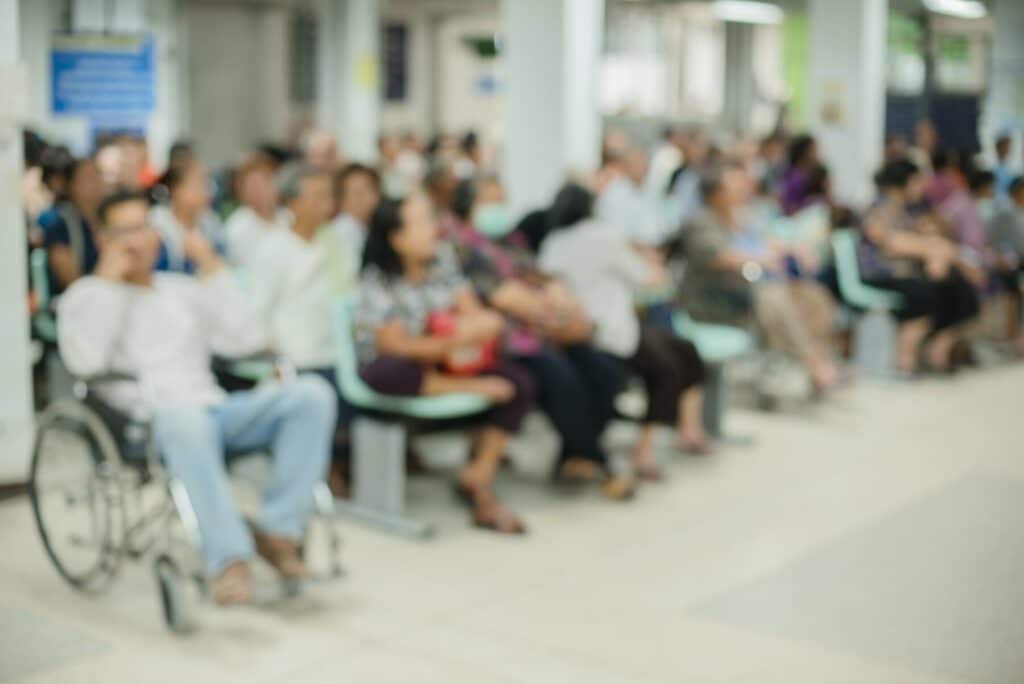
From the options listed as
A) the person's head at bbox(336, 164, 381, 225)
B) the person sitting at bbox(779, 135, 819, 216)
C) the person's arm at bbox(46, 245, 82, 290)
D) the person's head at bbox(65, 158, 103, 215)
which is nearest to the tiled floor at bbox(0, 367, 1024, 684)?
the person's arm at bbox(46, 245, 82, 290)

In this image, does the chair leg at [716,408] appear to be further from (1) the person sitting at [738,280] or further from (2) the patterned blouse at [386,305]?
(2) the patterned blouse at [386,305]

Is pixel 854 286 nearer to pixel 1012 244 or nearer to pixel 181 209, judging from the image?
pixel 1012 244

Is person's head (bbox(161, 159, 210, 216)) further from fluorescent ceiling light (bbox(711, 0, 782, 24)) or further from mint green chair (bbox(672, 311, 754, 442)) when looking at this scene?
fluorescent ceiling light (bbox(711, 0, 782, 24))

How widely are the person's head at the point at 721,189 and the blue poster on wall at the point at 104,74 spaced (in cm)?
316

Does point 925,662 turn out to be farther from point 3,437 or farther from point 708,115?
point 708,115

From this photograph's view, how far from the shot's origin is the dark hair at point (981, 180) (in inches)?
369

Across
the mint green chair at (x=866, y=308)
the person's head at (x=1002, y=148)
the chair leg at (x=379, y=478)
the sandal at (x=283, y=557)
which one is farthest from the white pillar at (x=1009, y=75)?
the sandal at (x=283, y=557)

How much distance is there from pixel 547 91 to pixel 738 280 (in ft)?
6.63

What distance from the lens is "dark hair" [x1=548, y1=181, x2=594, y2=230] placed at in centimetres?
575

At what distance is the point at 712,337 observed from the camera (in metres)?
A: 6.44

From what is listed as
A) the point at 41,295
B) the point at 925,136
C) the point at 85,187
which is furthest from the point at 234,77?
the point at 41,295

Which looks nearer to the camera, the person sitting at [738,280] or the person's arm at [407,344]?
the person's arm at [407,344]

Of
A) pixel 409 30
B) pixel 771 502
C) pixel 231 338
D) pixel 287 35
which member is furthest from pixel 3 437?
pixel 409 30

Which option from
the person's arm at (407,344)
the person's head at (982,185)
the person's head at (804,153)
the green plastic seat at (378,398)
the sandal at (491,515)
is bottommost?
the sandal at (491,515)
